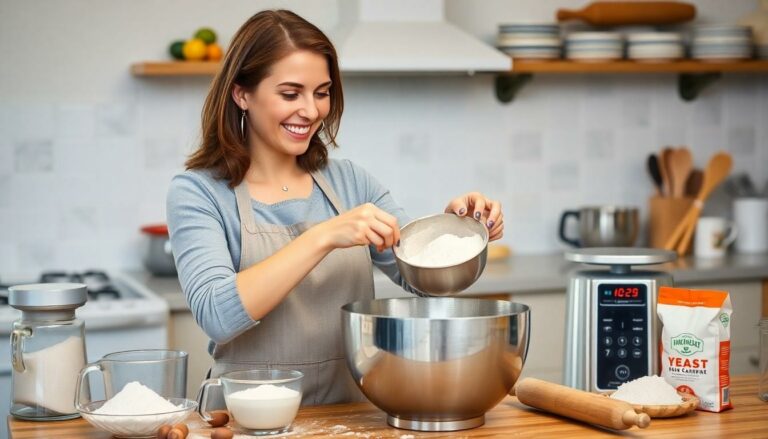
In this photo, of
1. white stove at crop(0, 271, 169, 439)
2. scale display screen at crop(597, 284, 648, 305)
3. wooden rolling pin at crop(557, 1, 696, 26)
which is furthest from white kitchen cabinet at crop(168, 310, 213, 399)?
wooden rolling pin at crop(557, 1, 696, 26)

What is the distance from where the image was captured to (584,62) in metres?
3.31

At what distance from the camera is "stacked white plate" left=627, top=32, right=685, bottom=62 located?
3.35 m

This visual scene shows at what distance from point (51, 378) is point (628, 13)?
243 centimetres

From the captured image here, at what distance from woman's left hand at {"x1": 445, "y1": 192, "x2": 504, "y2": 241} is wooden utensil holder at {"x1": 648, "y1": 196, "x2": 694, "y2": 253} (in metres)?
1.88

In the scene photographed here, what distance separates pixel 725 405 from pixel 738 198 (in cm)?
225

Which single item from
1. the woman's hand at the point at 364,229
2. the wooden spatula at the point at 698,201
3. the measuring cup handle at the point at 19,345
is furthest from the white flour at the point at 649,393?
the wooden spatula at the point at 698,201

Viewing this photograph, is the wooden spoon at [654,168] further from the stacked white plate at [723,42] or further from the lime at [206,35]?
the lime at [206,35]

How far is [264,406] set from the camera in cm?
140

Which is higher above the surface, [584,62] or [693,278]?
[584,62]

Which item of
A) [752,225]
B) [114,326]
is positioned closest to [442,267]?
[114,326]

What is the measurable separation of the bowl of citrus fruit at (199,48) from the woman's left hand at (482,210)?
1.51 metres

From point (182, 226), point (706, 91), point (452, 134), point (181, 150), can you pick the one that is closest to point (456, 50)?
point (452, 134)

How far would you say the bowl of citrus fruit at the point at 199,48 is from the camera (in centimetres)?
302

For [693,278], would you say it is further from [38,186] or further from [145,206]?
[38,186]
